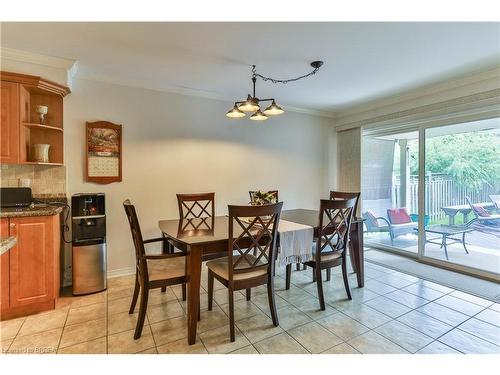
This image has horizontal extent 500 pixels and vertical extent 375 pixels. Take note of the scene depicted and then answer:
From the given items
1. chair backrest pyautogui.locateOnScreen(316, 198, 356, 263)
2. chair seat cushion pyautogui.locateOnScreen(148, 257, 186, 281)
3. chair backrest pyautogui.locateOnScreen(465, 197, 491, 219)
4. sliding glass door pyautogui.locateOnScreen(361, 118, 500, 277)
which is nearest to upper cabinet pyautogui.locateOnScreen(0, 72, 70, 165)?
chair seat cushion pyautogui.locateOnScreen(148, 257, 186, 281)

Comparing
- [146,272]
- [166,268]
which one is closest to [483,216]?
[166,268]

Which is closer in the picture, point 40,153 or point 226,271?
point 226,271

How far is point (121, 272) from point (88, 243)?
697 millimetres

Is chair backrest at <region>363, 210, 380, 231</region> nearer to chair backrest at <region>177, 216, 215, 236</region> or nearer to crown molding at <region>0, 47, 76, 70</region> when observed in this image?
chair backrest at <region>177, 216, 215, 236</region>

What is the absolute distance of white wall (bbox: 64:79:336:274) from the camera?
3.06 meters

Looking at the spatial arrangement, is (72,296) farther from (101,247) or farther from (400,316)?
(400,316)

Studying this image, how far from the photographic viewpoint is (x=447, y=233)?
362 centimetres

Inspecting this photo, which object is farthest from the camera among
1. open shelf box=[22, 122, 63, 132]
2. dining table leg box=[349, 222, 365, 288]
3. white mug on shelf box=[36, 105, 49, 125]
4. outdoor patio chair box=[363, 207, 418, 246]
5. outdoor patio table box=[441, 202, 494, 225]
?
outdoor patio chair box=[363, 207, 418, 246]

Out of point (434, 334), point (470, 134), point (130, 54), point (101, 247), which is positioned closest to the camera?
point (434, 334)

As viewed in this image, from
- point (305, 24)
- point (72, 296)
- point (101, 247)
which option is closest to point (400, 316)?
point (305, 24)

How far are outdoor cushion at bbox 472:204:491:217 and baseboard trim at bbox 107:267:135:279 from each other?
4401mm

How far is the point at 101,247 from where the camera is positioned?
2812 mm

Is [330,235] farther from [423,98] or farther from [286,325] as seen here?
[423,98]

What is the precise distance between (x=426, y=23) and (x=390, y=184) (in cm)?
282
